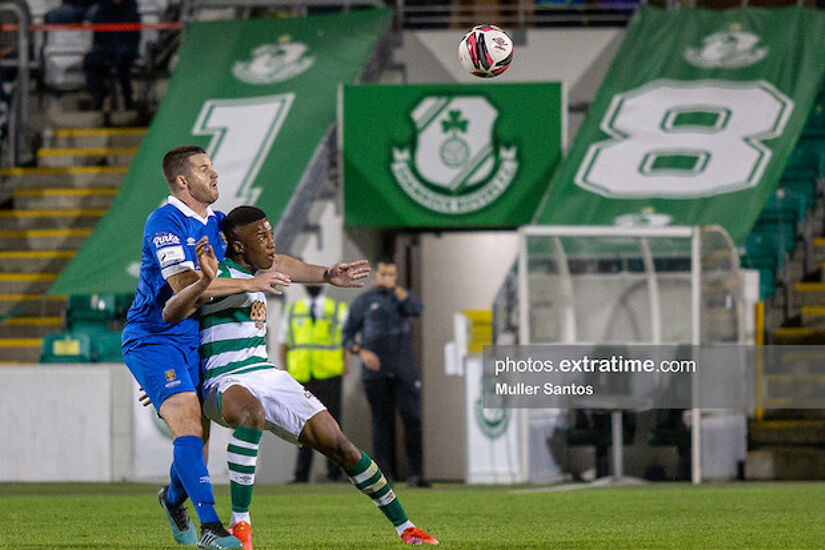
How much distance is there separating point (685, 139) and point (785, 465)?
376 centimetres

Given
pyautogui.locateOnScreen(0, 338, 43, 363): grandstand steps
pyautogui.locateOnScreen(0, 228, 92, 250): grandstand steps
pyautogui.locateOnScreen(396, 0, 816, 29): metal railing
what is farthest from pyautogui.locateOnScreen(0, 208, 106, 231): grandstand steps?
pyautogui.locateOnScreen(396, 0, 816, 29): metal railing

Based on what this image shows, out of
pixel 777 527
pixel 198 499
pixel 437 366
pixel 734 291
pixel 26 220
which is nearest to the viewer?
pixel 198 499

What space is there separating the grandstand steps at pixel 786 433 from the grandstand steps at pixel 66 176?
24.9ft

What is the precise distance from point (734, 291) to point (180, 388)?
8.26 meters

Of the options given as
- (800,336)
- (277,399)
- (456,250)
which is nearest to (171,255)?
(277,399)

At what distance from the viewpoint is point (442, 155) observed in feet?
55.9

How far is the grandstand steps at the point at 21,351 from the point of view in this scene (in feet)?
56.4

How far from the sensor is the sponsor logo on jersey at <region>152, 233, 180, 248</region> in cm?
719

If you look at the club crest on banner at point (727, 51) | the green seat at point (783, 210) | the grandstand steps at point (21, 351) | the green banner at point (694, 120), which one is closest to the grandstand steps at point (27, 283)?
the grandstand steps at point (21, 351)

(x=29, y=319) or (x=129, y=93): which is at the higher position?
(x=129, y=93)

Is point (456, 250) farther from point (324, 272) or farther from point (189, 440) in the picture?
point (189, 440)

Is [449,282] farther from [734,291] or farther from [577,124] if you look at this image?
[734,291]

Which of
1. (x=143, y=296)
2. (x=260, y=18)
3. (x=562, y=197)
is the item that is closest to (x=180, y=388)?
(x=143, y=296)

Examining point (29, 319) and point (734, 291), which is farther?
point (29, 319)
